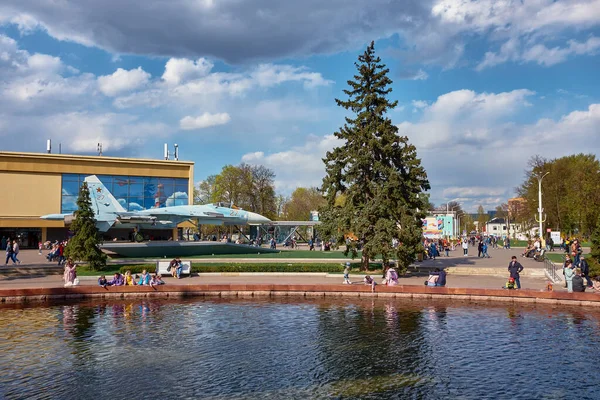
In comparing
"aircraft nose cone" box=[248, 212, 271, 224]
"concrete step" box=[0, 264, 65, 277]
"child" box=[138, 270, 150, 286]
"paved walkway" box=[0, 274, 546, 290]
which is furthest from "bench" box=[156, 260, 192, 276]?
"aircraft nose cone" box=[248, 212, 271, 224]

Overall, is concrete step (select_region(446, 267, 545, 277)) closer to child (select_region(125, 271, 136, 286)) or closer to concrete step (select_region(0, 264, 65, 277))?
child (select_region(125, 271, 136, 286))

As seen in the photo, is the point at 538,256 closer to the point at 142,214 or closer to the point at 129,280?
the point at 129,280

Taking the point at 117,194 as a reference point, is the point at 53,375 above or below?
below

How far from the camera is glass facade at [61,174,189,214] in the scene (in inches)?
2461

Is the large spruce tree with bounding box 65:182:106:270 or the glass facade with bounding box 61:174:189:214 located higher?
the glass facade with bounding box 61:174:189:214

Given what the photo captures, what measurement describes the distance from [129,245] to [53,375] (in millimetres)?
32631

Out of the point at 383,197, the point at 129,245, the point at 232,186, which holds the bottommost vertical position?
the point at 129,245

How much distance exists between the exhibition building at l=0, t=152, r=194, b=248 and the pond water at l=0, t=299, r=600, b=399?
43.8 metres

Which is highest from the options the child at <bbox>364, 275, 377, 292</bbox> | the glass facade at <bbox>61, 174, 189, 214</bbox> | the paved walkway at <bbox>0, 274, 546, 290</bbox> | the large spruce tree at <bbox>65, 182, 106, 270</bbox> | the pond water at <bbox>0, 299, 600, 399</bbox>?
the glass facade at <bbox>61, 174, 189, 214</bbox>

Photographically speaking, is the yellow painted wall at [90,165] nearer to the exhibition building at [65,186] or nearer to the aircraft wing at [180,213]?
the exhibition building at [65,186]

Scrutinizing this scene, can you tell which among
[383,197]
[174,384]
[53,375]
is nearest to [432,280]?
[383,197]

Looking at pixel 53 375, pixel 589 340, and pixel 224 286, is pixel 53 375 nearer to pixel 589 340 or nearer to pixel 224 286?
pixel 224 286

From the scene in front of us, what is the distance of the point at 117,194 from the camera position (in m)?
64.4

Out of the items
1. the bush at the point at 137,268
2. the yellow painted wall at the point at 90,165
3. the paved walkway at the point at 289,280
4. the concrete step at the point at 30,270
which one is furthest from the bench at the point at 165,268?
the yellow painted wall at the point at 90,165
